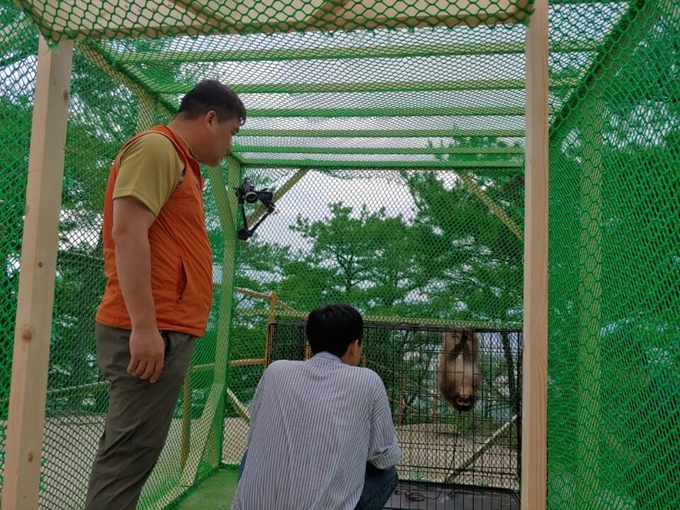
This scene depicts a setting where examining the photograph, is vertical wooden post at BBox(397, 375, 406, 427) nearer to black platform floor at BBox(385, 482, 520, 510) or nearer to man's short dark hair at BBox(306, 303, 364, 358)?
black platform floor at BBox(385, 482, 520, 510)

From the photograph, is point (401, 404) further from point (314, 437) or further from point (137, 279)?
point (137, 279)

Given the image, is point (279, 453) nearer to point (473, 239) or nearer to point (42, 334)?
point (42, 334)

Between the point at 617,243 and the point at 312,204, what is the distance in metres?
2.66

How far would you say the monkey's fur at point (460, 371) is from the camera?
3.45 metres

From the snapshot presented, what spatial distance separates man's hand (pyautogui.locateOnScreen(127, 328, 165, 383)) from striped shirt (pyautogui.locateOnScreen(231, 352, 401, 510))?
36cm

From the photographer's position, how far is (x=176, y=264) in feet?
5.33

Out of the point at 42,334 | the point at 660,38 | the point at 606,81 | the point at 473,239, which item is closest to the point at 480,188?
the point at 473,239

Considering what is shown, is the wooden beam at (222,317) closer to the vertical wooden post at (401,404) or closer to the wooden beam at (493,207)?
the vertical wooden post at (401,404)

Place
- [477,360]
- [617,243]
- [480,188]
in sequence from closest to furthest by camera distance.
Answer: [617,243]
[477,360]
[480,188]

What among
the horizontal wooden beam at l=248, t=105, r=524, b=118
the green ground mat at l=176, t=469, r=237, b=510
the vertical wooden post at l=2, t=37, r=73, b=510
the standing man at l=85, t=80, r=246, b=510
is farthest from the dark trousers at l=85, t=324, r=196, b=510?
the horizontal wooden beam at l=248, t=105, r=524, b=118

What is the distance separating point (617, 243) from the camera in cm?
183

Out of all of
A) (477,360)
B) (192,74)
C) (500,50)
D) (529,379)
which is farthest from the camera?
(477,360)

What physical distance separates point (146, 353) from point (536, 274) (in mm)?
1042

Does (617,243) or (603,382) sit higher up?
(617,243)
